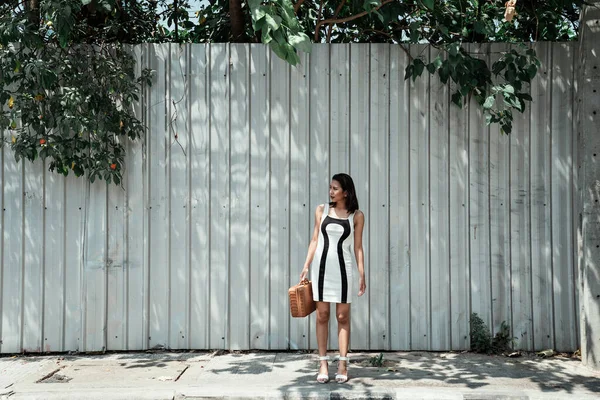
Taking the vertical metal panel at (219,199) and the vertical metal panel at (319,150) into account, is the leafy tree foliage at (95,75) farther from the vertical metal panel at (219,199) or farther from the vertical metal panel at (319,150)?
the vertical metal panel at (319,150)

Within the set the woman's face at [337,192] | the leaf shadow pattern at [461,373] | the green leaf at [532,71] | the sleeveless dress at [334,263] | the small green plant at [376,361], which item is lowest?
the leaf shadow pattern at [461,373]

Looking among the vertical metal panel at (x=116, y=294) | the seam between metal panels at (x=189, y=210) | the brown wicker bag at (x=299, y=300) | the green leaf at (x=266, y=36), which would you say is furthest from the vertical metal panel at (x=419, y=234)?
the vertical metal panel at (x=116, y=294)

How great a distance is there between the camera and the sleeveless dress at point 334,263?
597cm

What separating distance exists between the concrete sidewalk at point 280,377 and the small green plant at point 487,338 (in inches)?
4.7

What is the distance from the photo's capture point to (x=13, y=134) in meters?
6.98

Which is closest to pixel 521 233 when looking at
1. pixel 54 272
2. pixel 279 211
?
pixel 279 211

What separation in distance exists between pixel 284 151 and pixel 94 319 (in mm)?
2508

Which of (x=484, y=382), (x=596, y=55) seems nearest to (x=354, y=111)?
(x=596, y=55)

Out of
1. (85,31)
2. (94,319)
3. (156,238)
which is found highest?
(85,31)

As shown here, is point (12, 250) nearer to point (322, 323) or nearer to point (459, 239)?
point (322, 323)

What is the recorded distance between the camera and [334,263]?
5.97m

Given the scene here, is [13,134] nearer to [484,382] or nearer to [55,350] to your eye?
[55,350]

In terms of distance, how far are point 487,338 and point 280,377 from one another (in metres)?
2.15

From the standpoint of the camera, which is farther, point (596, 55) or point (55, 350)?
point (55, 350)
